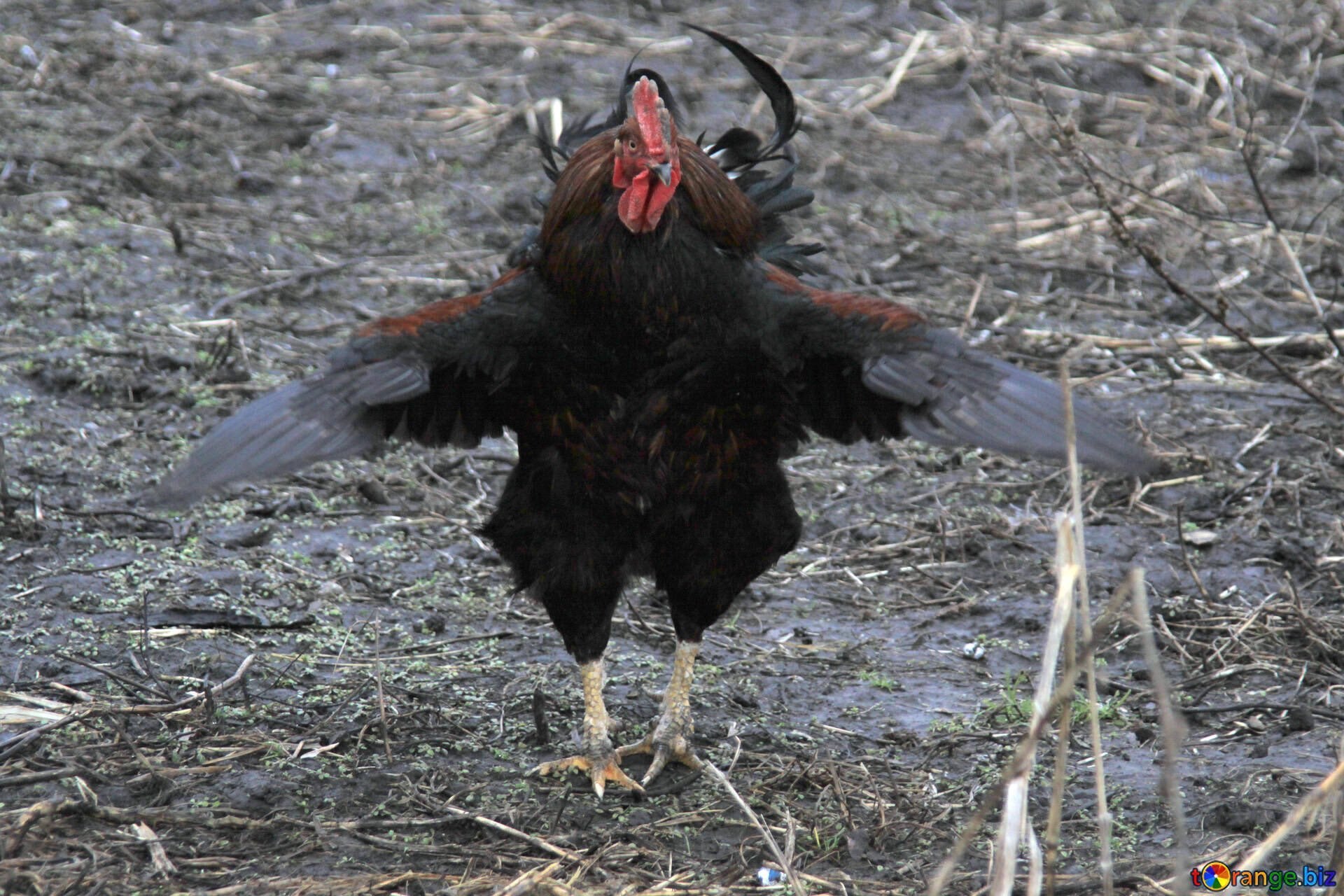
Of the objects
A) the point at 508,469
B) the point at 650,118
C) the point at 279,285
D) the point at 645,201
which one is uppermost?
the point at 650,118

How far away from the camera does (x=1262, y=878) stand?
351cm

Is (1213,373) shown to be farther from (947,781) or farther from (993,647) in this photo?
(947,781)

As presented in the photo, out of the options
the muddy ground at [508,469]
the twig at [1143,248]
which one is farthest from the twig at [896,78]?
the twig at [1143,248]

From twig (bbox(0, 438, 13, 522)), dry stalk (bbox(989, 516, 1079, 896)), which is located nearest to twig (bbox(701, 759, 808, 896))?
dry stalk (bbox(989, 516, 1079, 896))

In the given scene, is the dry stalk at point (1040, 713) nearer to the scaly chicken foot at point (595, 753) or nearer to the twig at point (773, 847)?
the twig at point (773, 847)

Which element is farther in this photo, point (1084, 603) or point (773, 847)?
point (773, 847)

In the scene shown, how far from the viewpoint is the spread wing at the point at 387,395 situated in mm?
3461

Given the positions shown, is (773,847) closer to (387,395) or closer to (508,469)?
(387,395)

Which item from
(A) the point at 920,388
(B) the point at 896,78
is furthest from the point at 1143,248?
(B) the point at 896,78

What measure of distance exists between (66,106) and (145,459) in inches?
168

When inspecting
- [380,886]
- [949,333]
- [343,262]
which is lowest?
[343,262]

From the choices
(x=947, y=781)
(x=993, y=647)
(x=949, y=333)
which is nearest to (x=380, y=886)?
(x=947, y=781)

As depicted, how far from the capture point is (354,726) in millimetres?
4348

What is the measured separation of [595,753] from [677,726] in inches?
11.1
